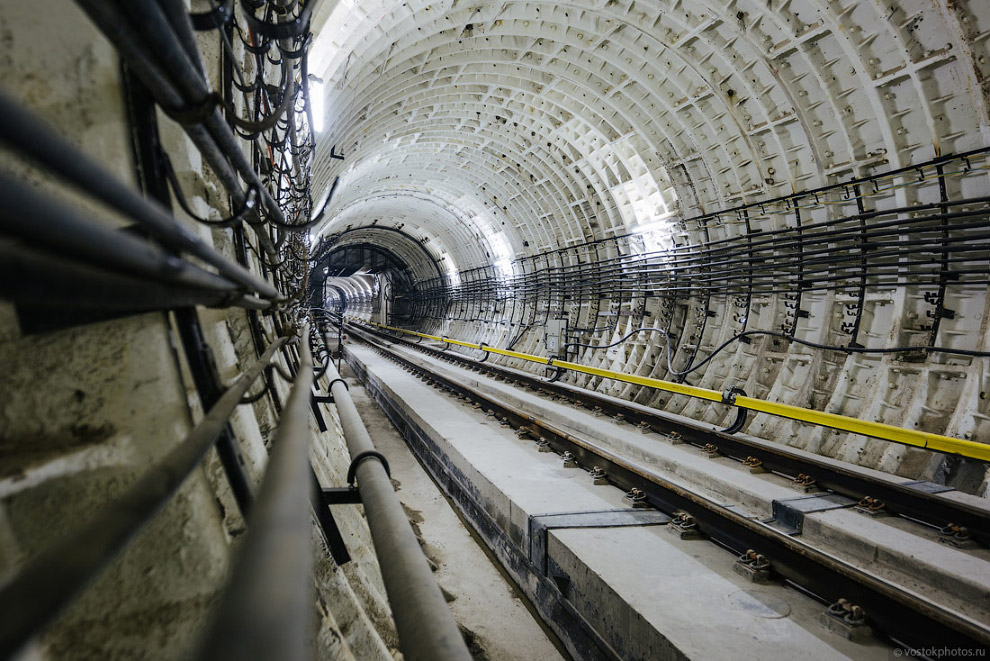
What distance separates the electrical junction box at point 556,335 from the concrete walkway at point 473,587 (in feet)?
21.5

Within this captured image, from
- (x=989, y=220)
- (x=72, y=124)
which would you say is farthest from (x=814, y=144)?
(x=72, y=124)

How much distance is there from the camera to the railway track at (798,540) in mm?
2705

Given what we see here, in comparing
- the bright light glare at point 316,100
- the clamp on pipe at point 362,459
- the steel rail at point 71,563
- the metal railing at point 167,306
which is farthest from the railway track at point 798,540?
the bright light glare at point 316,100

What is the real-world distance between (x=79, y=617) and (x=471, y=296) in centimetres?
1886

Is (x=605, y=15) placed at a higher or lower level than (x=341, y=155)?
higher

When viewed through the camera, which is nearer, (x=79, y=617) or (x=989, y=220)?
(x=79, y=617)

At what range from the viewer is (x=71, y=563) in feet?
1.80

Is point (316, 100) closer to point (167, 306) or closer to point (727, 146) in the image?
point (167, 306)

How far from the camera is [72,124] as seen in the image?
1.16m

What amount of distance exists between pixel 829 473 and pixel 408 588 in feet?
16.4

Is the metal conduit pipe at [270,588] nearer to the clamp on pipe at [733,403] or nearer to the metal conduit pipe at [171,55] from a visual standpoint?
the metal conduit pipe at [171,55]

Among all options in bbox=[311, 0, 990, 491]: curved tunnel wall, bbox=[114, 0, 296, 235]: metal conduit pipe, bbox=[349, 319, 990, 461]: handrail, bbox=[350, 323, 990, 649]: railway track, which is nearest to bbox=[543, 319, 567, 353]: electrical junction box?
bbox=[311, 0, 990, 491]: curved tunnel wall

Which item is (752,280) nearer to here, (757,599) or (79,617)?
(757,599)

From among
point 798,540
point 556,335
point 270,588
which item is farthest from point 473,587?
point 556,335
